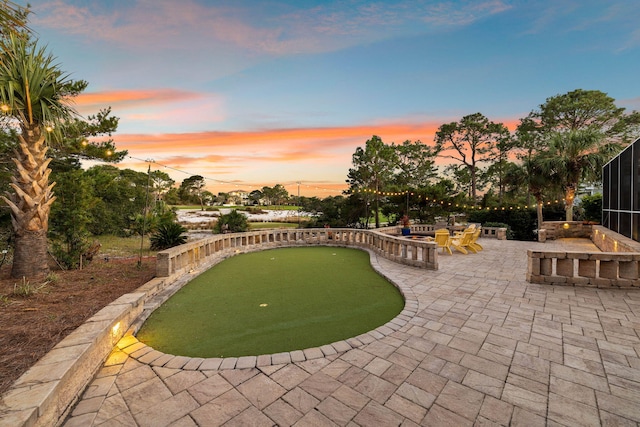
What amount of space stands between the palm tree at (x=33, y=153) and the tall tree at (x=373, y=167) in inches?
690

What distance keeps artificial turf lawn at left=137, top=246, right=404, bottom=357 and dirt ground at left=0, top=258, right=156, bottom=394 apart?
0.91 meters

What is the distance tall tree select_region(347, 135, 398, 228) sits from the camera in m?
20.6

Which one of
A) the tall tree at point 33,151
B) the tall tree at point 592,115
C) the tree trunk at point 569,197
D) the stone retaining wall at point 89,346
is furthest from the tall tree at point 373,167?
the tall tree at point 33,151

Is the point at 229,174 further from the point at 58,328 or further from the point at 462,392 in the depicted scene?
the point at 462,392

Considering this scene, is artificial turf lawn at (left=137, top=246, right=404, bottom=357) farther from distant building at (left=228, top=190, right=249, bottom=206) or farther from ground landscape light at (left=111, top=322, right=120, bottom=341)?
distant building at (left=228, top=190, right=249, bottom=206)

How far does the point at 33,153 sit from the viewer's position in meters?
5.28

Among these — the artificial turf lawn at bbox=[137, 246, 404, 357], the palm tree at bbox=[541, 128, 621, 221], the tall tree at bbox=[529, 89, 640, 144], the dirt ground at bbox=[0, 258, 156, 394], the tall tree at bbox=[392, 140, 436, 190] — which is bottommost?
the artificial turf lawn at bbox=[137, 246, 404, 357]

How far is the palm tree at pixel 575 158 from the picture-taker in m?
12.9

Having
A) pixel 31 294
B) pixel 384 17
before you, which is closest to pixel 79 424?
pixel 31 294

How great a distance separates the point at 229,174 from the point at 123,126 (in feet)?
30.2

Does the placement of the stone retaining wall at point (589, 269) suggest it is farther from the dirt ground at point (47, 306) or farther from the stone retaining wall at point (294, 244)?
the dirt ground at point (47, 306)

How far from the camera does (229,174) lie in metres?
18.8

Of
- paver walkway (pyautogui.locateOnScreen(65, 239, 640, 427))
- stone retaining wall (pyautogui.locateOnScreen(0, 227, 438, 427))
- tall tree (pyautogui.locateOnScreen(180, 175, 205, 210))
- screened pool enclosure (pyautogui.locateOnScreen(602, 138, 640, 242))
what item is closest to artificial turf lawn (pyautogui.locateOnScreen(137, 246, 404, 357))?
stone retaining wall (pyautogui.locateOnScreen(0, 227, 438, 427))

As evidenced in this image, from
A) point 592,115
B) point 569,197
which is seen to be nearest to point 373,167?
point 569,197
